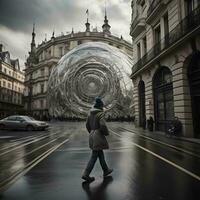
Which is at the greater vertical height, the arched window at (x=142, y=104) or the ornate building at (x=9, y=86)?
the ornate building at (x=9, y=86)

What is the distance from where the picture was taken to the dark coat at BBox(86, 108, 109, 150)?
4715 mm

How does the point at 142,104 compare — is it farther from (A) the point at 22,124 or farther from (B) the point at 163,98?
(A) the point at 22,124

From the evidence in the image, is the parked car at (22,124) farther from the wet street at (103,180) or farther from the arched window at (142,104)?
the wet street at (103,180)

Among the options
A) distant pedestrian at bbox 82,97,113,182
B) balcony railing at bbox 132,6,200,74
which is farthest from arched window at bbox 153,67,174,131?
distant pedestrian at bbox 82,97,113,182

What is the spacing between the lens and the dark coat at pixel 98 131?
15.5 feet

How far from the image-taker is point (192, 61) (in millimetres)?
14781

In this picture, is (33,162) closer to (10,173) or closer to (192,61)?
(10,173)

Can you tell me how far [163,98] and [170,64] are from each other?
3.37 m

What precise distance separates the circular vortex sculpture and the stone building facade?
18.8 metres

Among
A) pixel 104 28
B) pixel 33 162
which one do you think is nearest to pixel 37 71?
pixel 104 28

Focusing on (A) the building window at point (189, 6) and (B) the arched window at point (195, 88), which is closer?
(B) the arched window at point (195, 88)

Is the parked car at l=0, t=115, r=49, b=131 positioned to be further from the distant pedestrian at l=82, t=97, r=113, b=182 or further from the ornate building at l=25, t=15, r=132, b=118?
the ornate building at l=25, t=15, r=132, b=118

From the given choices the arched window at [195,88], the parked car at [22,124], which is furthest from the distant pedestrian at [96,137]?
the parked car at [22,124]

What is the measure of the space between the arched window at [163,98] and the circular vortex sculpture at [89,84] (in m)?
23.1
